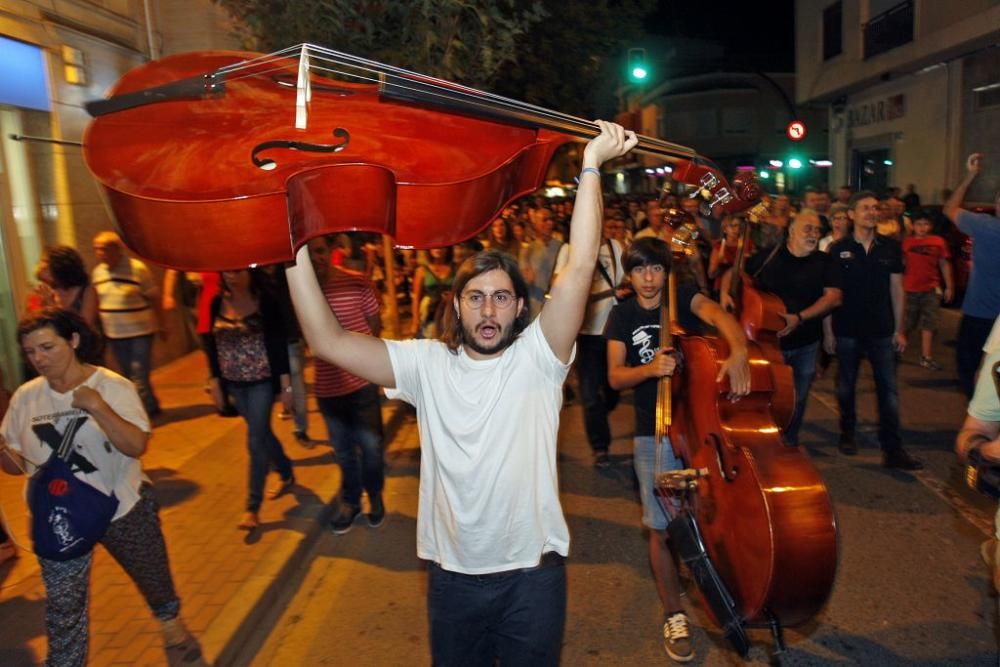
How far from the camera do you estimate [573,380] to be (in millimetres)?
9008

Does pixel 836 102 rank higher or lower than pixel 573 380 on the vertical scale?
higher

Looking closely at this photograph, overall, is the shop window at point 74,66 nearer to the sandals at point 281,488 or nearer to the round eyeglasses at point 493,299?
the sandals at point 281,488

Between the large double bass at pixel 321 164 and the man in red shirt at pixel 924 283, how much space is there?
733 centimetres

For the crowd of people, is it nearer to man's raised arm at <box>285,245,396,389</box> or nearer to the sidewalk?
man's raised arm at <box>285,245,396,389</box>

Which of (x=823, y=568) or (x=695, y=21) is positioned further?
(x=695, y=21)

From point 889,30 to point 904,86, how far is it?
1.48 meters

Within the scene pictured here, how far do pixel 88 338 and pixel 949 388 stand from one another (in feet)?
26.3

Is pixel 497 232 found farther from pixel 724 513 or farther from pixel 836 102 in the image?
pixel 836 102

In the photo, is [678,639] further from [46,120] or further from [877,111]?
[877,111]

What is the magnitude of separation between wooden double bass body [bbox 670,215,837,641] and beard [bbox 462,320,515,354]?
1.06 metres

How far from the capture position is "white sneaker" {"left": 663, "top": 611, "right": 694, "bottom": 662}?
3758 millimetres

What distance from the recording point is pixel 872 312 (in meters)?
6.04

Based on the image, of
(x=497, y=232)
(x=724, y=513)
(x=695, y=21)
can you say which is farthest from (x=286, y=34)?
(x=695, y=21)

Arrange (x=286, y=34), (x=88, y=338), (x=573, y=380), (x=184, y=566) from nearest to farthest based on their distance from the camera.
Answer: (x=88, y=338), (x=184, y=566), (x=286, y=34), (x=573, y=380)
